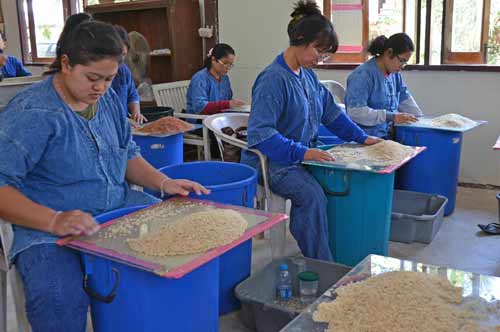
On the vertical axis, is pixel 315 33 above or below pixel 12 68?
above

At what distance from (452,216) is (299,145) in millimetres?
1659

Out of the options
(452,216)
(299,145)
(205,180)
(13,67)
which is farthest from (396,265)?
(13,67)

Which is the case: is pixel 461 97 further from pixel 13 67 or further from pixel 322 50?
pixel 13 67

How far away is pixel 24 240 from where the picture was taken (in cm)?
153

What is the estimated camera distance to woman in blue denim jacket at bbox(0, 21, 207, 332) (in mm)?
1471

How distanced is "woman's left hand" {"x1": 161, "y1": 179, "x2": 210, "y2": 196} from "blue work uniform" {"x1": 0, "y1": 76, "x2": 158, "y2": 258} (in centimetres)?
16

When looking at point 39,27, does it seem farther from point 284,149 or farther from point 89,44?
point 89,44

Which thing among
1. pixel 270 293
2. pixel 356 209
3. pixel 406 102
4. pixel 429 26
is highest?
pixel 429 26

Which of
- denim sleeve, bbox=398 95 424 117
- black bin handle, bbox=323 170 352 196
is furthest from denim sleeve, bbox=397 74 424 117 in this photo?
black bin handle, bbox=323 170 352 196

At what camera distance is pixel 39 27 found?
22.3ft

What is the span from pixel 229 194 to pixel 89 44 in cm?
83

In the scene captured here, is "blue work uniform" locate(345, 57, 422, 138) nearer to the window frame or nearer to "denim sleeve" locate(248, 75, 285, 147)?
the window frame

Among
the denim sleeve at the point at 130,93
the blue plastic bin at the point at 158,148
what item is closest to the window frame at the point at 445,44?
the denim sleeve at the point at 130,93

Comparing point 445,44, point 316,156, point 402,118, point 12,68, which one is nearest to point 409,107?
point 402,118
